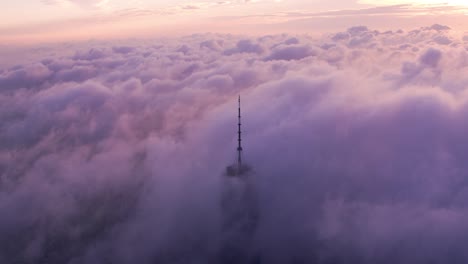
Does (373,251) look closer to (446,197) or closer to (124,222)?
(446,197)

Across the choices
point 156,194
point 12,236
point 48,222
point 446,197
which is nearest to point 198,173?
point 156,194

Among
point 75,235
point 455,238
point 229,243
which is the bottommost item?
point 75,235

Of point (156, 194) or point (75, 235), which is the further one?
point (156, 194)

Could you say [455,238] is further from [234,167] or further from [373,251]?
[234,167]

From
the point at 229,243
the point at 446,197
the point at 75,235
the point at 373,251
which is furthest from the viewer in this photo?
the point at 75,235

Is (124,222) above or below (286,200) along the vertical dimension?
below

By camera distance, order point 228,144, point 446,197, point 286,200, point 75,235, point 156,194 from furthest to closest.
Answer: point 228,144, point 156,194, point 75,235, point 286,200, point 446,197

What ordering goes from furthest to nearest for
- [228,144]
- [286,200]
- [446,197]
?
[228,144], [286,200], [446,197]

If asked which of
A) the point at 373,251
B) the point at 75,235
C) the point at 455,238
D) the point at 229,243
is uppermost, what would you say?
the point at 455,238

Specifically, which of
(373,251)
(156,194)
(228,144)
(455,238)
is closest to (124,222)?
(156,194)

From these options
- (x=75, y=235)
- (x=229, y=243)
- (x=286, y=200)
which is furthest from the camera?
(x=75, y=235)
